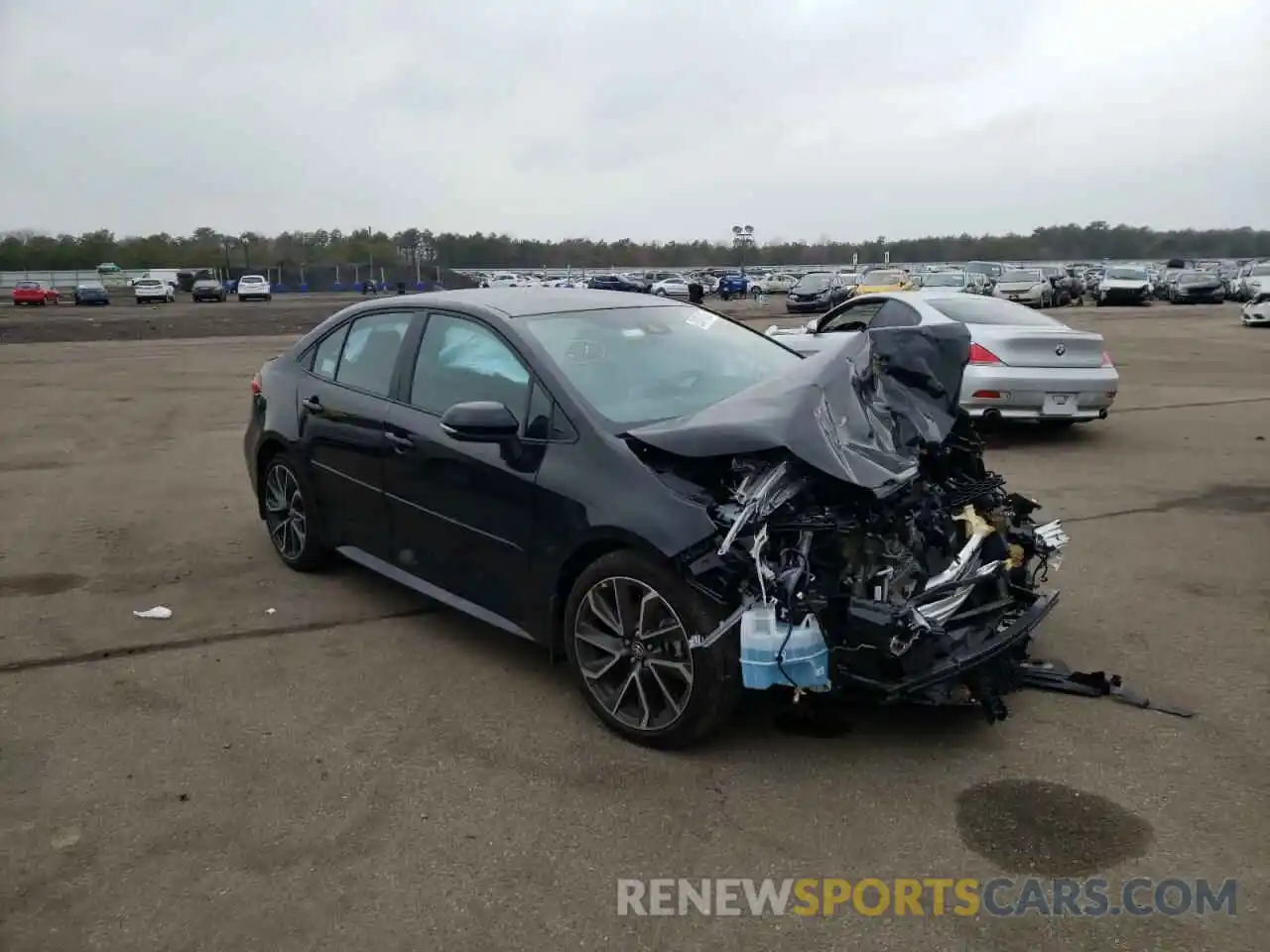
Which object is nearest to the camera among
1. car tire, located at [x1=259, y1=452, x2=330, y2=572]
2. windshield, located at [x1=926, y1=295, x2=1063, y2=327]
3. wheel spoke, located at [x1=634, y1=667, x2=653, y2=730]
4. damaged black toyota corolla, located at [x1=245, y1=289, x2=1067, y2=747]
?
damaged black toyota corolla, located at [x1=245, y1=289, x2=1067, y2=747]

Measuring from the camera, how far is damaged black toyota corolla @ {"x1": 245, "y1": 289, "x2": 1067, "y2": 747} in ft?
11.8

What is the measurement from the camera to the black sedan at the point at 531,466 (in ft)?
12.5

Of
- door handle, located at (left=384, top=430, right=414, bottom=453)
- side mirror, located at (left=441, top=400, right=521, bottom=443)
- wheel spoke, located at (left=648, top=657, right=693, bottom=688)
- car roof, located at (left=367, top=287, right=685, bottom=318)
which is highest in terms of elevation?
car roof, located at (left=367, top=287, right=685, bottom=318)

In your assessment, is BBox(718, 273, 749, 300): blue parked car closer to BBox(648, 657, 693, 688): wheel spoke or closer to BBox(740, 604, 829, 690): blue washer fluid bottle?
BBox(648, 657, 693, 688): wheel spoke

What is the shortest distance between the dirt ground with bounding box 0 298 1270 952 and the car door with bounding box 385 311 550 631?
434 mm

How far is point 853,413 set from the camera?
4102mm

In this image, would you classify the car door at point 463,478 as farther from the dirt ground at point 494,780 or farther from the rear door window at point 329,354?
the rear door window at point 329,354

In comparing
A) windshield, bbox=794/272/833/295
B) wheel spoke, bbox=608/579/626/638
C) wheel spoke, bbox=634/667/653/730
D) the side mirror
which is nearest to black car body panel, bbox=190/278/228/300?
windshield, bbox=794/272/833/295

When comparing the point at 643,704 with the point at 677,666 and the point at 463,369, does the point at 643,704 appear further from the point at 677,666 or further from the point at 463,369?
the point at 463,369

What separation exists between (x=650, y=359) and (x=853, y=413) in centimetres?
108

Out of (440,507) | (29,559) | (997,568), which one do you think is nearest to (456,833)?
(440,507)

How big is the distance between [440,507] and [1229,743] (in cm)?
336

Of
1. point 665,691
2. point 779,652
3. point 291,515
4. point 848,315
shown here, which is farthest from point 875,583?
point 848,315

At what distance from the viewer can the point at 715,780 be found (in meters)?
3.65
